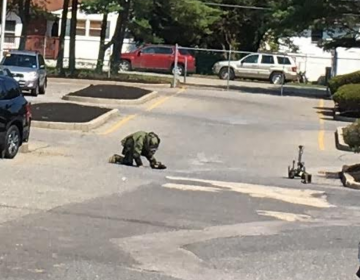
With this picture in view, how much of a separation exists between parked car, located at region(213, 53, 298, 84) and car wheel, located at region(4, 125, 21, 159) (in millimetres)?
34891

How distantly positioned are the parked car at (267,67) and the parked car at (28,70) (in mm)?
19099

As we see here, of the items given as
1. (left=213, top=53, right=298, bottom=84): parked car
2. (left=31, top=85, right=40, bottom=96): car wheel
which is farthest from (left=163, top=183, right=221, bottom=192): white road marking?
(left=213, top=53, right=298, bottom=84): parked car

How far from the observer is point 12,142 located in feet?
58.4

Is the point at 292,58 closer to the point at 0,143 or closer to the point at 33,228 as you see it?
the point at 0,143

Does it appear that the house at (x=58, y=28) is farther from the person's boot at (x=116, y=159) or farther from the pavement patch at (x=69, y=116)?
the person's boot at (x=116, y=159)

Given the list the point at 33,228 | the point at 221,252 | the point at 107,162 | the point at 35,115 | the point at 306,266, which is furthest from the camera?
the point at 35,115

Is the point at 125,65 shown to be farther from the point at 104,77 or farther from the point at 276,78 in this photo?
the point at 104,77

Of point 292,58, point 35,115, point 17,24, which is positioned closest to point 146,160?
point 35,115

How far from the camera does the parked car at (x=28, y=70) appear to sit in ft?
110

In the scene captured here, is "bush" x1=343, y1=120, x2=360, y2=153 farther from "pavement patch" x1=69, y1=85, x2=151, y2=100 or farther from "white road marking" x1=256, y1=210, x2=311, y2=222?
"pavement patch" x1=69, y1=85, x2=151, y2=100

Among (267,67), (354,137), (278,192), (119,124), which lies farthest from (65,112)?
(267,67)

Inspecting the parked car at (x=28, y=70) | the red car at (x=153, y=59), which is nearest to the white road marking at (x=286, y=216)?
the parked car at (x=28, y=70)

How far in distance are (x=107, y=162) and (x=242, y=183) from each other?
313 cm

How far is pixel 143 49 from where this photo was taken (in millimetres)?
55125
